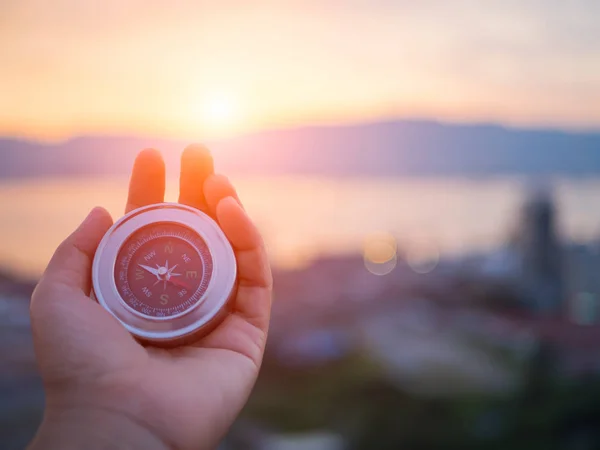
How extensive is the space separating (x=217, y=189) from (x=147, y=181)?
0.28 m

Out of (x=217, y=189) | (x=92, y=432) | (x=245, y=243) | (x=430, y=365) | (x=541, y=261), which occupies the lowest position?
(x=430, y=365)

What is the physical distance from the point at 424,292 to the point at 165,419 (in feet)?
75.8

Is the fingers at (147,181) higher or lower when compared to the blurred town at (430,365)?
higher

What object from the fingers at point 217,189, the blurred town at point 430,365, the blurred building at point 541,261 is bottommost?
the blurred town at point 430,365

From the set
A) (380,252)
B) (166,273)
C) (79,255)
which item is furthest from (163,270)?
(380,252)

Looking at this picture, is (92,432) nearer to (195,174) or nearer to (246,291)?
(246,291)

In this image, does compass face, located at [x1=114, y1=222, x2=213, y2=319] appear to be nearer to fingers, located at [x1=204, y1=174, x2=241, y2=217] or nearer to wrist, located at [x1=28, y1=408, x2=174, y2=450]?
fingers, located at [x1=204, y1=174, x2=241, y2=217]

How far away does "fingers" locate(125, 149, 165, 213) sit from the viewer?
2.10 meters

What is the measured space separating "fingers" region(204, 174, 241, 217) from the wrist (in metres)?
0.78

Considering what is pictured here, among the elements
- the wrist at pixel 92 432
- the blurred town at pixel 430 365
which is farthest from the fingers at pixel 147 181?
the blurred town at pixel 430 365

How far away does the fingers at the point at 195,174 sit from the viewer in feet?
6.95

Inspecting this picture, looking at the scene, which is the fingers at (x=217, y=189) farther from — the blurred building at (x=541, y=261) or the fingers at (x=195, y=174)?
the blurred building at (x=541, y=261)

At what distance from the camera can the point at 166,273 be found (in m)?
2.04

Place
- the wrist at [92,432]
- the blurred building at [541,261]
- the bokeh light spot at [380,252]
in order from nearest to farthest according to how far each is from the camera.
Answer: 1. the wrist at [92,432]
2. the blurred building at [541,261]
3. the bokeh light spot at [380,252]
